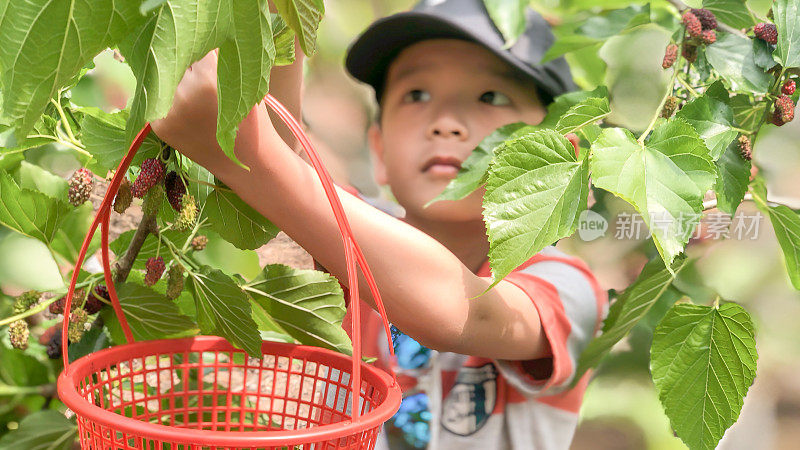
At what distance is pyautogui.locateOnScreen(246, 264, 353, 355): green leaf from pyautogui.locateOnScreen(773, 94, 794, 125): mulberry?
0.48 meters

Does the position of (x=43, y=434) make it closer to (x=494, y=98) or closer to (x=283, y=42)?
(x=283, y=42)

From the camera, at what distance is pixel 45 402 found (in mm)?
883

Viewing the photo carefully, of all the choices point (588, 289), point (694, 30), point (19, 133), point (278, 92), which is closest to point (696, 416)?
point (588, 289)

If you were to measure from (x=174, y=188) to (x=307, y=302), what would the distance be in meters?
0.17

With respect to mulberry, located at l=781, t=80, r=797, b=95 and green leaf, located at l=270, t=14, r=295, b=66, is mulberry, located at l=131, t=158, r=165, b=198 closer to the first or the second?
green leaf, located at l=270, t=14, r=295, b=66

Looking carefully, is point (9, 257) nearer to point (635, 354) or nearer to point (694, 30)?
point (694, 30)

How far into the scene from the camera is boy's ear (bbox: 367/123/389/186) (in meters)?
1.14

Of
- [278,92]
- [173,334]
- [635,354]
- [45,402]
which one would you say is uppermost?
[278,92]

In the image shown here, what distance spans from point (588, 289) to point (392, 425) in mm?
347

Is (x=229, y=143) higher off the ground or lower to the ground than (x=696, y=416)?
higher

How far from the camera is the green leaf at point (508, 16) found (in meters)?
0.98

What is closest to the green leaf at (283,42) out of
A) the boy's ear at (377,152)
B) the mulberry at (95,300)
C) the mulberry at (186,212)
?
the mulberry at (186,212)

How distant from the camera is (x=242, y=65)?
1.26 ft

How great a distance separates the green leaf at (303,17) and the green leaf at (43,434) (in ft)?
1.74
